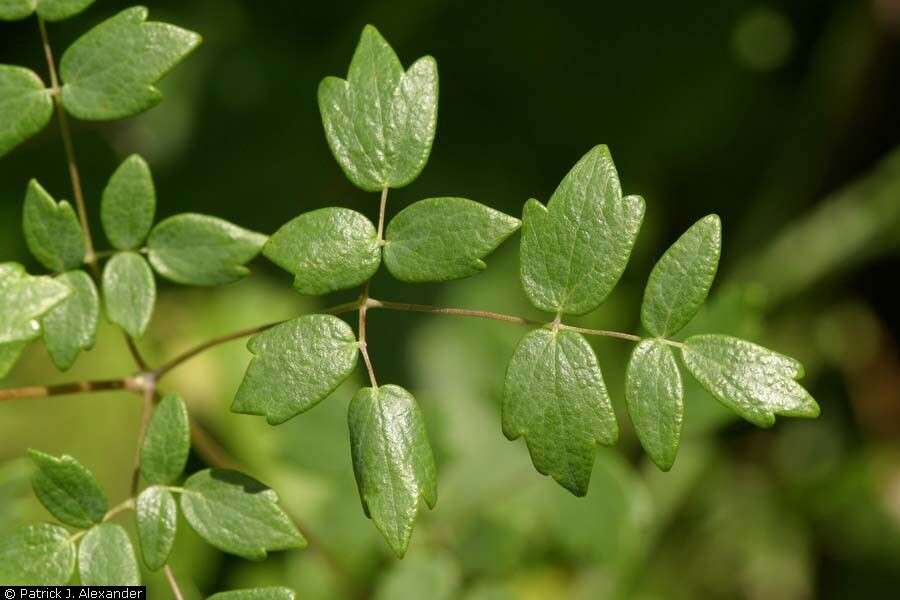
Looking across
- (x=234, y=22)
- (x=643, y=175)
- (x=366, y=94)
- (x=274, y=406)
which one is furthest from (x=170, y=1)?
(x=274, y=406)

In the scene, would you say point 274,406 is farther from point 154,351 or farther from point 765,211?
point 765,211

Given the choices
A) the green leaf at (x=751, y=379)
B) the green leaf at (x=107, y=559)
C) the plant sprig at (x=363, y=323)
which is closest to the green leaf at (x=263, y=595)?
the plant sprig at (x=363, y=323)

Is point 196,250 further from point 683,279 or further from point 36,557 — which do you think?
point 683,279

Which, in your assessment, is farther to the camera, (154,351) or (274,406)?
(154,351)

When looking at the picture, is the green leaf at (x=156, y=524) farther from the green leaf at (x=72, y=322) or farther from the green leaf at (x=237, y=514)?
the green leaf at (x=72, y=322)

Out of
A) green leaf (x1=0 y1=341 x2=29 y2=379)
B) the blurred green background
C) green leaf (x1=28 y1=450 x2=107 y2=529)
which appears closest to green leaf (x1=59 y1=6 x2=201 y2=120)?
green leaf (x1=0 y1=341 x2=29 y2=379)

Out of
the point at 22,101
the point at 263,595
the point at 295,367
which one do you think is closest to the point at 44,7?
the point at 22,101
